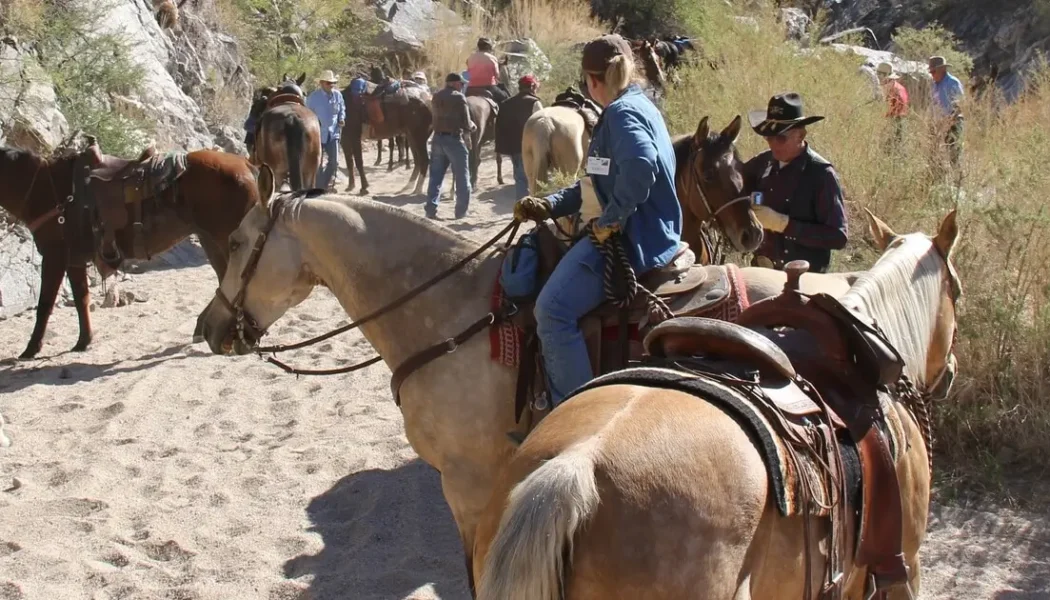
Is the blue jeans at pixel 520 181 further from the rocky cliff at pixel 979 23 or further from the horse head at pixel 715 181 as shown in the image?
the rocky cliff at pixel 979 23

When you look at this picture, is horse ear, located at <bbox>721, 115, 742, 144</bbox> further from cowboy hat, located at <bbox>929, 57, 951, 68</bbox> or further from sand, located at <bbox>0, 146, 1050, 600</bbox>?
cowboy hat, located at <bbox>929, 57, 951, 68</bbox>

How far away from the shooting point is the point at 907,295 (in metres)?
3.08

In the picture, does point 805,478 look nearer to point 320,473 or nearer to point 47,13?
point 320,473

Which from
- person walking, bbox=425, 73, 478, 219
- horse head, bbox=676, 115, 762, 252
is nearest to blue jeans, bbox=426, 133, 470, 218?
person walking, bbox=425, 73, 478, 219

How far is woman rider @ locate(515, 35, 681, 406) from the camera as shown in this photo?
3.51 m

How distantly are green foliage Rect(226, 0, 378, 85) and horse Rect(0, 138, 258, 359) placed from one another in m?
11.6

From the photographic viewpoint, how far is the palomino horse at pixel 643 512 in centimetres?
191

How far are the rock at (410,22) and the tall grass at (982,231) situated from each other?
17006mm

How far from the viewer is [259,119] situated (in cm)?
1124

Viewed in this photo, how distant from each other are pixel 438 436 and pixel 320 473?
2.12 metres

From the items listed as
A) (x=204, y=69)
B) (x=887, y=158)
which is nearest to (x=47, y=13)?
(x=204, y=69)

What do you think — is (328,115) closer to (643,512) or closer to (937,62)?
(937,62)

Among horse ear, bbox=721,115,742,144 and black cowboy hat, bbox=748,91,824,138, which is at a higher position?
black cowboy hat, bbox=748,91,824,138

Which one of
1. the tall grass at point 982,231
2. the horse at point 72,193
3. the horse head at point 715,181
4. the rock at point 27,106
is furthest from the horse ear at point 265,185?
the rock at point 27,106
